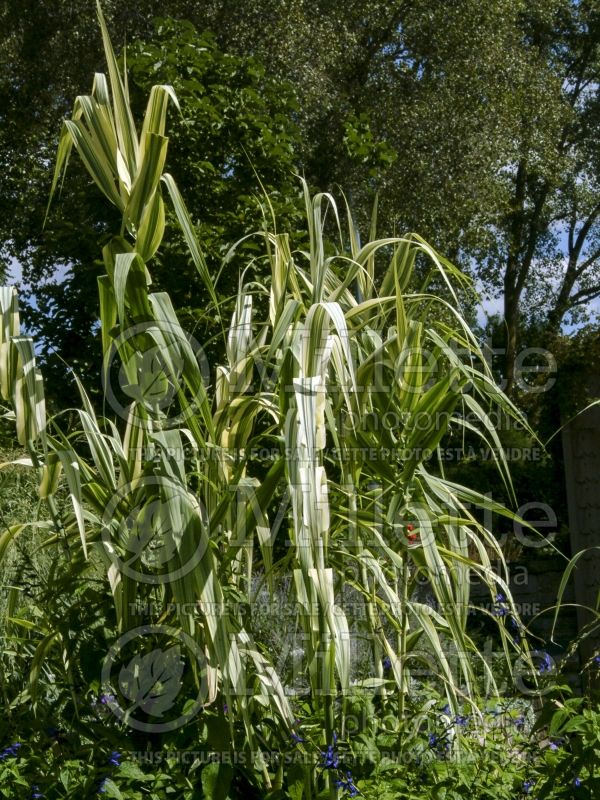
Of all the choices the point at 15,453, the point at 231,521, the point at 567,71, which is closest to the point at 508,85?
the point at 567,71

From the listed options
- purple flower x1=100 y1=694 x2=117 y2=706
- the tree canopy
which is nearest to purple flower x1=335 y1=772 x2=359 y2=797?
purple flower x1=100 y1=694 x2=117 y2=706

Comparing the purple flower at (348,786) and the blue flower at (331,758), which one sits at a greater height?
the blue flower at (331,758)

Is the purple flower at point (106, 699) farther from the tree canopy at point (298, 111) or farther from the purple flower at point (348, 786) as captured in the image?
the tree canopy at point (298, 111)

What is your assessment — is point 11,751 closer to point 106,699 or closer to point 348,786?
point 106,699

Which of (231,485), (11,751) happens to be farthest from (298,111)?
(11,751)

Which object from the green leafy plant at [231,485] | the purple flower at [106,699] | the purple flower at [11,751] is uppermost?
the green leafy plant at [231,485]

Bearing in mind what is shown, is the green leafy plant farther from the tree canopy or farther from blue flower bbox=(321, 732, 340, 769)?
the tree canopy

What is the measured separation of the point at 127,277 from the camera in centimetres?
178

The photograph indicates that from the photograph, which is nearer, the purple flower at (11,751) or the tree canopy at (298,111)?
the purple flower at (11,751)

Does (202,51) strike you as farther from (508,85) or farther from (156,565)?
(508,85)

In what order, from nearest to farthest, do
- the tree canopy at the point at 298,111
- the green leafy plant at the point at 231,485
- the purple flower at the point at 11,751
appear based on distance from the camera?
the green leafy plant at the point at 231,485 → the purple flower at the point at 11,751 → the tree canopy at the point at 298,111

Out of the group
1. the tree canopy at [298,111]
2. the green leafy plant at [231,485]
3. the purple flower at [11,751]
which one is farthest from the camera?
the tree canopy at [298,111]

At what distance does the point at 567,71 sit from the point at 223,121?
8826 millimetres

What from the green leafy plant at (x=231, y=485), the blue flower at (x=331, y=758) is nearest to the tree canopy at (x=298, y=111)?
the green leafy plant at (x=231, y=485)
